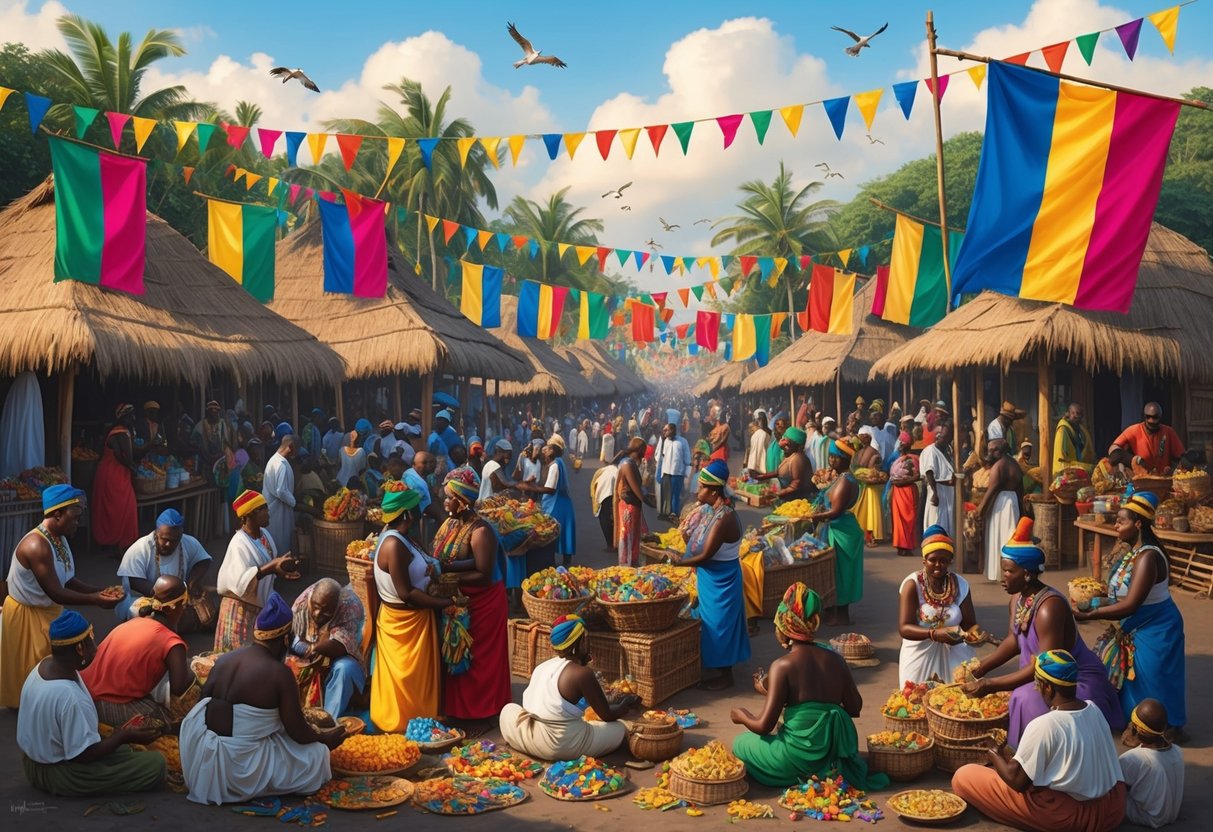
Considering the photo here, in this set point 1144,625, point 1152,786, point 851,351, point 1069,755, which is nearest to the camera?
point 1069,755

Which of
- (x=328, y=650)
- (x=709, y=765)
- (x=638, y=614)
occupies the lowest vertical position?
(x=709, y=765)

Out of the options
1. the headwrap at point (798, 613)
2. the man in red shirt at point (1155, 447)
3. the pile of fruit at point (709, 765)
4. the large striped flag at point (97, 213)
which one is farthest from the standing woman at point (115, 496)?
the man in red shirt at point (1155, 447)

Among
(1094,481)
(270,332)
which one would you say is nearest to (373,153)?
(270,332)

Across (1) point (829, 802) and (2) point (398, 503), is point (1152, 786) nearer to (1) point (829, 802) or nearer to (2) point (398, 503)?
(1) point (829, 802)

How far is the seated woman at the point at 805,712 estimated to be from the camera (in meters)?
6.20

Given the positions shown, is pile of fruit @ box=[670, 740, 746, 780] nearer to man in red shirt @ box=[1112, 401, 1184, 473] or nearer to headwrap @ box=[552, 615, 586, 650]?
headwrap @ box=[552, 615, 586, 650]

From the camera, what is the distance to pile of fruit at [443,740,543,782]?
6750 millimetres

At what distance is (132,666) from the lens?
21.5 feet

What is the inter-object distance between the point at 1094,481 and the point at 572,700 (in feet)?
28.1

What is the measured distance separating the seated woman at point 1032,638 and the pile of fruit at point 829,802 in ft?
3.04

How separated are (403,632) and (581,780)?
177 cm

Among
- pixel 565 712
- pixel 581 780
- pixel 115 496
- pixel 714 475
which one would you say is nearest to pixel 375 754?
pixel 565 712

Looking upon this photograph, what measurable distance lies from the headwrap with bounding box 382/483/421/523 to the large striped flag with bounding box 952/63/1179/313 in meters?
6.67

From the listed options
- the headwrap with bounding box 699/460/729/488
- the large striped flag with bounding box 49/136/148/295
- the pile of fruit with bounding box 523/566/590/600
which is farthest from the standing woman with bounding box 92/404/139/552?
the headwrap with bounding box 699/460/729/488
